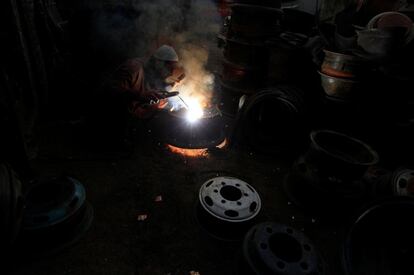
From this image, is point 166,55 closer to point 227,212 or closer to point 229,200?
point 229,200

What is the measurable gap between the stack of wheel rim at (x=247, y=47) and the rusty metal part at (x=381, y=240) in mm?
4175

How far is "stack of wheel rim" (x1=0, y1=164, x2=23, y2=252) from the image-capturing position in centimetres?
229

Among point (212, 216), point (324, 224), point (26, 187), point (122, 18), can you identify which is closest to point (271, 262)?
point (212, 216)

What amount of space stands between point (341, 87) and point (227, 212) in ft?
10.3

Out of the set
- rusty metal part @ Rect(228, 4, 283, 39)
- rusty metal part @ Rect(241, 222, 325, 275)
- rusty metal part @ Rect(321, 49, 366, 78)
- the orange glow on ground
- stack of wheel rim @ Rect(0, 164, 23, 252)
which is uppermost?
rusty metal part @ Rect(228, 4, 283, 39)

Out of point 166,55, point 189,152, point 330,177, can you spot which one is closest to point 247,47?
point 166,55

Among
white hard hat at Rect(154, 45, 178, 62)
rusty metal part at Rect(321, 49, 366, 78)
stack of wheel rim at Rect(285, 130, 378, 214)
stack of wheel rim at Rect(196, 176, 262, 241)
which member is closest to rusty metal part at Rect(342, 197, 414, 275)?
stack of wheel rim at Rect(285, 130, 378, 214)

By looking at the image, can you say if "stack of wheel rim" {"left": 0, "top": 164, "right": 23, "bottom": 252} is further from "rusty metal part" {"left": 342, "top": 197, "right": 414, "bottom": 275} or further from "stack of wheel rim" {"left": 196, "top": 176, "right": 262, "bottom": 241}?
"rusty metal part" {"left": 342, "top": 197, "right": 414, "bottom": 275}

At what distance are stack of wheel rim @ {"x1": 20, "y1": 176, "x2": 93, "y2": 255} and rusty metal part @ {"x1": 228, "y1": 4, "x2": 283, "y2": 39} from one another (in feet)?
16.2

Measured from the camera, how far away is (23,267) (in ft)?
9.41

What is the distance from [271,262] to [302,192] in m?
1.87

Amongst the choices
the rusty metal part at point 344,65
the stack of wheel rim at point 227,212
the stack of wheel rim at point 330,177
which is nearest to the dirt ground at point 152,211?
the stack of wheel rim at point 227,212

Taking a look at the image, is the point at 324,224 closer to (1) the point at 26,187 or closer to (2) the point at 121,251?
(2) the point at 121,251

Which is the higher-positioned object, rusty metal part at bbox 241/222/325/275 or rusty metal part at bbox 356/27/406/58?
rusty metal part at bbox 356/27/406/58
